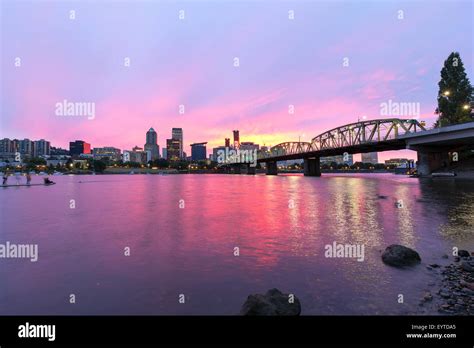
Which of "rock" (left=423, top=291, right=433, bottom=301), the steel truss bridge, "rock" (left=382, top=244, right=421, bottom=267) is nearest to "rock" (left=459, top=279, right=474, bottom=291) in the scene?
"rock" (left=423, top=291, right=433, bottom=301)

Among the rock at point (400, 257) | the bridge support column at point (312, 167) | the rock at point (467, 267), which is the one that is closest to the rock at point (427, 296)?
the rock at point (400, 257)

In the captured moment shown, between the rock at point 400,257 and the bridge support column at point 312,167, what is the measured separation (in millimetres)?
151412

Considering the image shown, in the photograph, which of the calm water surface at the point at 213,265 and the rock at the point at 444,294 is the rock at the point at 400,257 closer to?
the calm water surface at the point at 213,265

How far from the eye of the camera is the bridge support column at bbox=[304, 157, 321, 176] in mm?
158875

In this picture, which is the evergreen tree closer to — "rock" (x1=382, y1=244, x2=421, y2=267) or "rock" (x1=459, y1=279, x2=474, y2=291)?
"rock" (x1=382, y1=244, x2=421, y2=267)

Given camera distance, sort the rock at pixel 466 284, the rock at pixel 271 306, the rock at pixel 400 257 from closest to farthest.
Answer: the rock at pixel 271 306 → the rock at pixel 466 284 → the rock at pixel 400 257

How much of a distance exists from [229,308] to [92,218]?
19355 mm

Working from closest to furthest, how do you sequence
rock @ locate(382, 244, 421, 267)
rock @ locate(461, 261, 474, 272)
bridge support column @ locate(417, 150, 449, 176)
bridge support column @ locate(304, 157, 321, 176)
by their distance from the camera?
rock @ locate(461, 261, 474, 272), rock @ locate(382, 244, 421, 267), bridge support column @ locate(417, 150, 449, 176), bridge support column @ locate(304, 157, 321, 176)

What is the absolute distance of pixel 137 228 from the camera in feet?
60.2

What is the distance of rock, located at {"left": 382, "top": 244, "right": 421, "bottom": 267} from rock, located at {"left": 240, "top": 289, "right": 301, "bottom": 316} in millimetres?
5615

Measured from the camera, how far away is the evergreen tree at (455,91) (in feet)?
294

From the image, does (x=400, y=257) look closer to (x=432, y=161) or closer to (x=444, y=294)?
(x=444, y=294)

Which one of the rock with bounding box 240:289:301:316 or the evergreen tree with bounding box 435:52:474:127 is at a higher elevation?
the evergreen tree with bounding box 435:52:474:127
